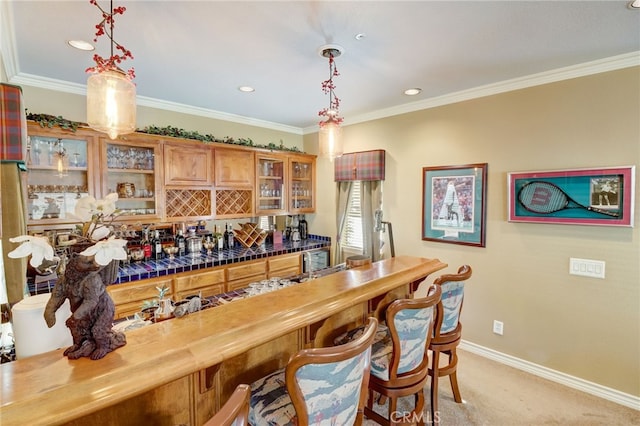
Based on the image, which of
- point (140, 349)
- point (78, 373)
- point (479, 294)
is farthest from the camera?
point (479, 294)

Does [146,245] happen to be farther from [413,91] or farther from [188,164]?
[413,91]

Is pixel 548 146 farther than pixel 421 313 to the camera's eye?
Yes

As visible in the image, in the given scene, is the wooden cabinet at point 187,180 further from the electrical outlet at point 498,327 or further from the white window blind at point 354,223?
the electrical outlet at point 498,327

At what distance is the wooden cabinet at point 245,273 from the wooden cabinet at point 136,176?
102cm

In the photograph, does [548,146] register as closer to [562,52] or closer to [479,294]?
[562,52]

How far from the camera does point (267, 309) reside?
1424 mm

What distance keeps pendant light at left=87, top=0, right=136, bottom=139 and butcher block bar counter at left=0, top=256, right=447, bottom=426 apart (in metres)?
1.07

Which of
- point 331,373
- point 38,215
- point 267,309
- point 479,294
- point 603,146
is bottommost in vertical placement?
point 479,294

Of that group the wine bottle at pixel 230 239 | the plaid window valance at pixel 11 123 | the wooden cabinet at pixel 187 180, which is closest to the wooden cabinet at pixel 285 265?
the wine bottle at pixel 230 239

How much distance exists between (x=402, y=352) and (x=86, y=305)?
1.47 metres

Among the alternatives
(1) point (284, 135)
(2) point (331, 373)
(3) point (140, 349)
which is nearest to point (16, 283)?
(3) point (140, 349)

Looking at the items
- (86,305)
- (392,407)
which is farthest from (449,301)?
(86,305)

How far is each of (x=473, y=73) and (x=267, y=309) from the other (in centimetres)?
275

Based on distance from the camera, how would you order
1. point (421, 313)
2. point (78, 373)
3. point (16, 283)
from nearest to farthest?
1. point (78, 373)
2. point (421, 313)
3. point (16, 283)
